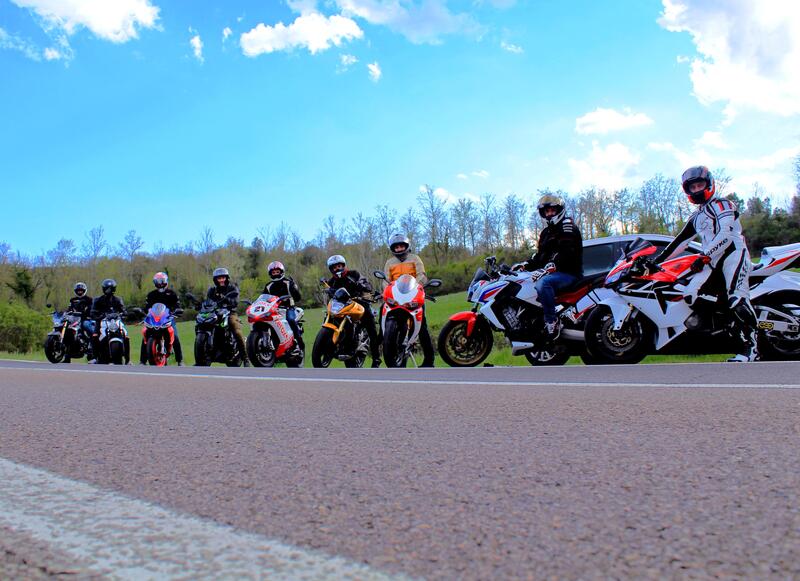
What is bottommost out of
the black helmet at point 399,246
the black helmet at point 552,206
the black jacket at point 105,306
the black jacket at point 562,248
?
the black jacket at point 105,306

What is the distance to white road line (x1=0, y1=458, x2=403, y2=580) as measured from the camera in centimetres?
133

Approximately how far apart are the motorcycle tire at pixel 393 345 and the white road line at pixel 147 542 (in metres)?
6.59

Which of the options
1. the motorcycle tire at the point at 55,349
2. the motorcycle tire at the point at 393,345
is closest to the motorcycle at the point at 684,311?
the motorcycle tire at the point at 393,345

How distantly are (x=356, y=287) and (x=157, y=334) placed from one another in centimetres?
459

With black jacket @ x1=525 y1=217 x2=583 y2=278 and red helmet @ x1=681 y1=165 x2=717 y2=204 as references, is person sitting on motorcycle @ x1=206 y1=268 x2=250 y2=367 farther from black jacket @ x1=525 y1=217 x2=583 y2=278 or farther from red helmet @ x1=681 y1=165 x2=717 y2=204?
red helmet @ x1=681 y1=165 x2=717 y2=204

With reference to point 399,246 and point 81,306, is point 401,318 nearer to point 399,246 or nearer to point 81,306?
point 399,246

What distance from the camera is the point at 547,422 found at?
3.19 metres

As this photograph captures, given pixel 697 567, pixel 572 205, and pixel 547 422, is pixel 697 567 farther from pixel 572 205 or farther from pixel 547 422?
pixel 572 205

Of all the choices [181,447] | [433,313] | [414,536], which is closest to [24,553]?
[414,536]

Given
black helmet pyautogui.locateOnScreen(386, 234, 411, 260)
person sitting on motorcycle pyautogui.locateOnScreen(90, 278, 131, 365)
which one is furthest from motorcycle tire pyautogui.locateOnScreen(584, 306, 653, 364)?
person sitting on motorcycle pyautogui.locateOnScreen(90, 278, 131, 365)

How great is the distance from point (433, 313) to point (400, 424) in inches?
1744

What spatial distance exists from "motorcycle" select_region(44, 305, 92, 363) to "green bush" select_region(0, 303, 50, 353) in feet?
106

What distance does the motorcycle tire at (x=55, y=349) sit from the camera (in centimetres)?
1528

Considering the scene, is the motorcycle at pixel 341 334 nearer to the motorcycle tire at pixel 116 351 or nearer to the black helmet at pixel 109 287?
the motorcycle tire at pixel 116 351
